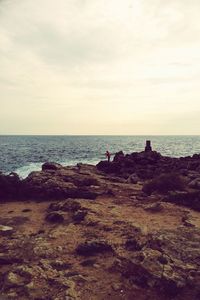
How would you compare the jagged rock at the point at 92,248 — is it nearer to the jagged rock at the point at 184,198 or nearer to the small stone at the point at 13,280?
the small stone at the point at 13,280

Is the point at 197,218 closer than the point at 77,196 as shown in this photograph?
Yes

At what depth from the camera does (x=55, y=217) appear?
1312cm

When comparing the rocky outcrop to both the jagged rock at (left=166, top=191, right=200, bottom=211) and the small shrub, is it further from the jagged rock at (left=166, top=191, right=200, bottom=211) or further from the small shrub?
the jagged rock at (left=166, top=191, right=200, bottom=211)

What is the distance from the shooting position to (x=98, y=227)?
11.9 metres

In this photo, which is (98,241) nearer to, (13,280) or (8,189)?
(13,280)

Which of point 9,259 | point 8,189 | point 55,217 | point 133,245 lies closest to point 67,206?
point 55,217

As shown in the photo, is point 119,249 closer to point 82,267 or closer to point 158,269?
point 82,267

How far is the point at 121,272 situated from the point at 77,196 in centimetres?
859

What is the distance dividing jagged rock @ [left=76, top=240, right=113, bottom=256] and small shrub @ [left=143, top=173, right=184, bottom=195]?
858cm

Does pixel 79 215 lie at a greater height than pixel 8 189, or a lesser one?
lesser

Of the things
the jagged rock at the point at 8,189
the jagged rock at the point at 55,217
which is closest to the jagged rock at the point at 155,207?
the jagged rock at the point at 55,217

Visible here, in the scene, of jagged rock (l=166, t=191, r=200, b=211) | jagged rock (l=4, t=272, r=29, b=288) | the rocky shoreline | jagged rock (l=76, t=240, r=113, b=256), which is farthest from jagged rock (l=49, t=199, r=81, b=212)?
jagged rock (l=4, t=272, r=29, b=288)

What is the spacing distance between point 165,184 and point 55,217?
7537 mm

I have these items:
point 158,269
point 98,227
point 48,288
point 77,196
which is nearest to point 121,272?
point 158,269
